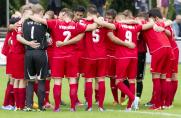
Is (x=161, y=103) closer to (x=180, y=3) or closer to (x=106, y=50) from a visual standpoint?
(x=106, y=50)

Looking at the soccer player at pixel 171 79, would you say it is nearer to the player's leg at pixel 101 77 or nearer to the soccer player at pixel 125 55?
the soccer player at pixel 125 55

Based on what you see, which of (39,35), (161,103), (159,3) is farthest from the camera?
(159,3)

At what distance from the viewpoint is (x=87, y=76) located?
16047 millimetres

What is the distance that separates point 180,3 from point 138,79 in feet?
40.4

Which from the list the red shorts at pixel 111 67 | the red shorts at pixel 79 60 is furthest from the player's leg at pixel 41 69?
the red shorts at pixel 111 67

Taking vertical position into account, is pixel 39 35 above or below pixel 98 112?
above

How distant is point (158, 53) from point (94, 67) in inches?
52.9

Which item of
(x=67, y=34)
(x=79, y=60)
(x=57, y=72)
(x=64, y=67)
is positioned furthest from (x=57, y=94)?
(x=67, y=34)

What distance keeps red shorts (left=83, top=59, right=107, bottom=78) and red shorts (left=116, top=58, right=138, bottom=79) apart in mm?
283

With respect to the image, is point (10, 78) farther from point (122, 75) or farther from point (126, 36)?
point (126, 36)

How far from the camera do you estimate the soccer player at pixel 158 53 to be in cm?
1650

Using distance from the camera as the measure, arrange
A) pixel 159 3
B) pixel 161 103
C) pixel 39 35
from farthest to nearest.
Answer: pixel 159 3, pixel 161 103, pixel 39 35

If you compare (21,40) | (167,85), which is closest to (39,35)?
(21,40)

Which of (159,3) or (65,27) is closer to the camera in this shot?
(65,27)
